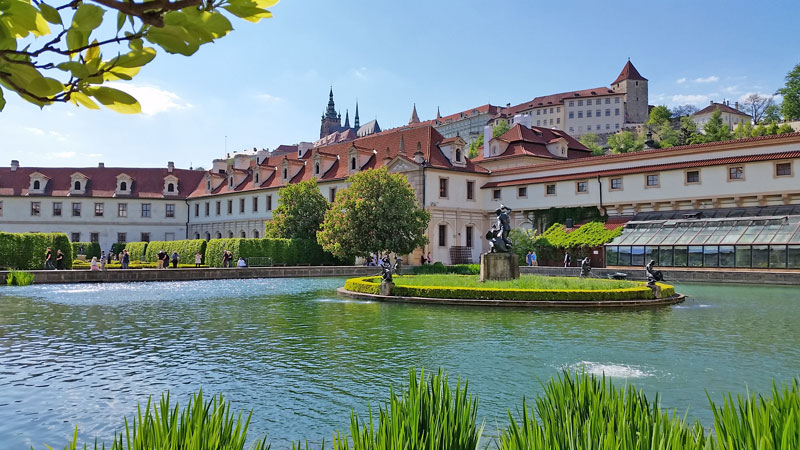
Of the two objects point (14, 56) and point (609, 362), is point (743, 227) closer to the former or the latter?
point (609, 362)

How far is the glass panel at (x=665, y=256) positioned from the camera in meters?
38.7

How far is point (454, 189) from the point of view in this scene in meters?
52.6

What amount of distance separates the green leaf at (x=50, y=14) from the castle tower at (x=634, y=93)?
490 feet

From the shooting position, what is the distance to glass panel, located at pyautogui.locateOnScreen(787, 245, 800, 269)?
33.2 m

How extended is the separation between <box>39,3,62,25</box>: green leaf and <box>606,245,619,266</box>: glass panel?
43.1 m

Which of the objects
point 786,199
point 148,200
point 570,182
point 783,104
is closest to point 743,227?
point 786,199

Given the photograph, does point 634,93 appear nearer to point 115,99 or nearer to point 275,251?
point 275,251

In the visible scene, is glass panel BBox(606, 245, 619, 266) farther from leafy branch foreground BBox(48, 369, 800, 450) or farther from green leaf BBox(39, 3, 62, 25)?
green leaf BBox(39, 3, 62, 25)

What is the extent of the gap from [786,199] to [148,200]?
66.5 meters

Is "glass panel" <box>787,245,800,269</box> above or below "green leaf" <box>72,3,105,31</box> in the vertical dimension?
below

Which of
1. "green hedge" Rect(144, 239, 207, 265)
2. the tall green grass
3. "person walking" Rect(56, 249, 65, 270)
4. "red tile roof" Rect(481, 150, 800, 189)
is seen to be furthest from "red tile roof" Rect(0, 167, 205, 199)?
the tall green grass

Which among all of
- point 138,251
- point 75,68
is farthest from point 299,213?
point 75,68

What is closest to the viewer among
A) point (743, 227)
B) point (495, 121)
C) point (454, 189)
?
point (743, 227)

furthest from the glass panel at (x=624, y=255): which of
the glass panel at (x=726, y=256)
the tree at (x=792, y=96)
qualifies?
the tree at (x=792, y=96)
